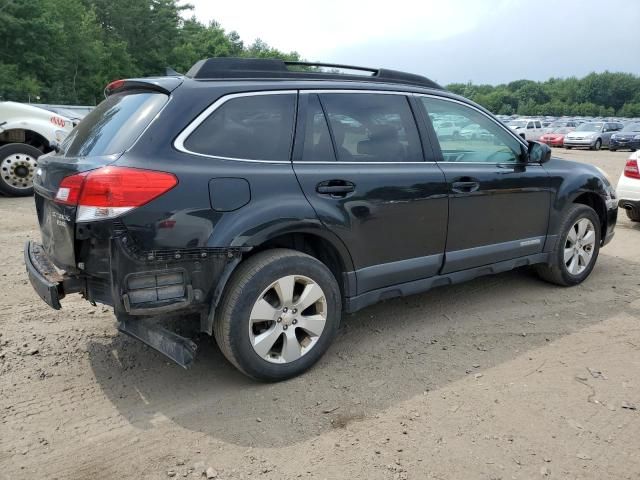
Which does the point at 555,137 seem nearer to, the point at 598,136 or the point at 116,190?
the point at 598,136

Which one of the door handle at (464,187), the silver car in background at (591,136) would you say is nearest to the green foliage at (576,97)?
the silver car in background at (591,136)

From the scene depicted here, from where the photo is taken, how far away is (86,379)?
3.40m

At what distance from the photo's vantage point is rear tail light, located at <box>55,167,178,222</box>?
2.78 meters

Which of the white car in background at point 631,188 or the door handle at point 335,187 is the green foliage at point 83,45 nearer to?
the white car in background at point 631,188

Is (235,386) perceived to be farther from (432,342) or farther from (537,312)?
(537,312)

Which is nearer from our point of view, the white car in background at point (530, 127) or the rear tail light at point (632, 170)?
the rear tail light at point (632, 170)

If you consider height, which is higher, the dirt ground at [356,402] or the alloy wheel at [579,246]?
the alloy wheel at [579,246]

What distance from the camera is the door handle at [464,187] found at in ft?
13.2

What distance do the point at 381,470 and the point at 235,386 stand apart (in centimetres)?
111

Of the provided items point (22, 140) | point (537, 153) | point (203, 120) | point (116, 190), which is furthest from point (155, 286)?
point (22, 140)

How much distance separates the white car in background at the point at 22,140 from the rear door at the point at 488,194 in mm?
6859

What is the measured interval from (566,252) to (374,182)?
7.77 feet

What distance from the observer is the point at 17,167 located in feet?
29.3

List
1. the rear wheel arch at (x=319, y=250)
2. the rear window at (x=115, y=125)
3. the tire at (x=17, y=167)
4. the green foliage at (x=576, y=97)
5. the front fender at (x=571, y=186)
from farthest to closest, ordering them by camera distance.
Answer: the green foliage at (x=576, y=97) < the tire at (x=17, y=167) < the front fender at (x=571, y=186) < the rear wheel arch at (x=319, y=250) < the rear window at (x=115, y=125)
